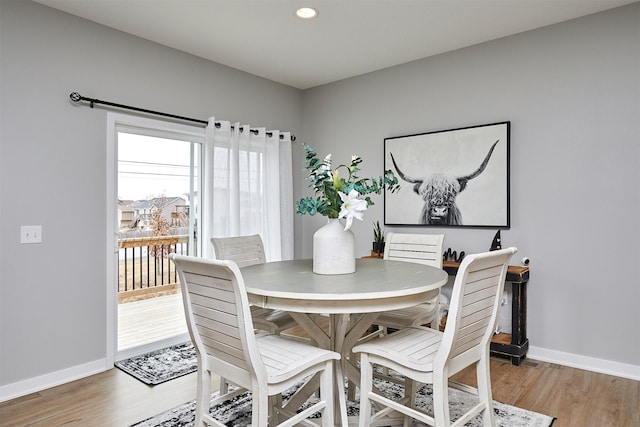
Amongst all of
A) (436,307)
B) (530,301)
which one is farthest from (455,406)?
(530,301)

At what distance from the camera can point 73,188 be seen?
288 cm

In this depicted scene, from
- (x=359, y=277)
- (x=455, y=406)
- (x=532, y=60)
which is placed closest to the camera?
(x=359, y=277)

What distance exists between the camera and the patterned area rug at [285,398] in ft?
7.18

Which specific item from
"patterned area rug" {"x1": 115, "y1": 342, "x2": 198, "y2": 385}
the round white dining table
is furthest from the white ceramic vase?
"patterned area rug" {"x1": 115, "y1": 342, "x2": 198, "y2": 385}

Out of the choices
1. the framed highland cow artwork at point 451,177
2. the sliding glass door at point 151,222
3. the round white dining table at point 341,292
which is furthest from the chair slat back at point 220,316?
the framed highland cow artwork at point 451,177

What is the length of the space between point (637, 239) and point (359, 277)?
2.09 m

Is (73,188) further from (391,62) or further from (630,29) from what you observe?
(630,29)

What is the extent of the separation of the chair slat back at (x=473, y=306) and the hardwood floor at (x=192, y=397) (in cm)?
88

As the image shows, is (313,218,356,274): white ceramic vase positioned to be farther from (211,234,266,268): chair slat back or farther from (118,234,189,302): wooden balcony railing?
(118,234,189,302): wooden balcony railing

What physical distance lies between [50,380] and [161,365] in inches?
27.6

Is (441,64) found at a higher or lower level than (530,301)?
higher

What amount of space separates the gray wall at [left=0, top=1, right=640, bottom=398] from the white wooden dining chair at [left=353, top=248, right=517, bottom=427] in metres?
1.57

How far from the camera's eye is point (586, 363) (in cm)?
296

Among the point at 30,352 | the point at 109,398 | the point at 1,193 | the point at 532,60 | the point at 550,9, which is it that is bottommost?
the point at 109,398
